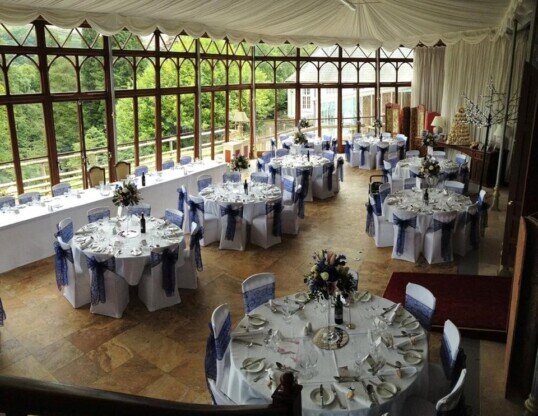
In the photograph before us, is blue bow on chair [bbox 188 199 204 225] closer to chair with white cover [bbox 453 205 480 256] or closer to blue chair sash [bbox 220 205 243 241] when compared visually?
blue chair sash [bbox 220 205 243 241]

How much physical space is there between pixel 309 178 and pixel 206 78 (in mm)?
4223

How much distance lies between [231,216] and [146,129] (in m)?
4.46

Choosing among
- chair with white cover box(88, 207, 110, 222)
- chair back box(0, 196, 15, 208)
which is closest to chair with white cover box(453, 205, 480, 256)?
chair with white cover box(88, 207, 110, 222)

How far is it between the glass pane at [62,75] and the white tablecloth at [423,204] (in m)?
6.54

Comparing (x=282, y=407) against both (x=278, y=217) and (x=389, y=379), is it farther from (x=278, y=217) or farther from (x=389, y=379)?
(x=278, y=217)

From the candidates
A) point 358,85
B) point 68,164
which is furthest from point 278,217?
point 358,85

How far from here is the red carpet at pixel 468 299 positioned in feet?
19.9

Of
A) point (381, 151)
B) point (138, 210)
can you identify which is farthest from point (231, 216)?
point (381, 151)

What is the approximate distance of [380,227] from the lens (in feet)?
29.2

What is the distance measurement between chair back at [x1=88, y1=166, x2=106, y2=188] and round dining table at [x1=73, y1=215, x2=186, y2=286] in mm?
2440

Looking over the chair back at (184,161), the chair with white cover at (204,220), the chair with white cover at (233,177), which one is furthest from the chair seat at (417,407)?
the chair back at (184,161)

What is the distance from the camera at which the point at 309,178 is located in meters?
11.8

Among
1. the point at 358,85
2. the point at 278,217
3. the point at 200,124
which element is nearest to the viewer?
the point at 278,217

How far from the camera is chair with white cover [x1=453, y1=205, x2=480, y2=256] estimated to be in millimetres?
8364
